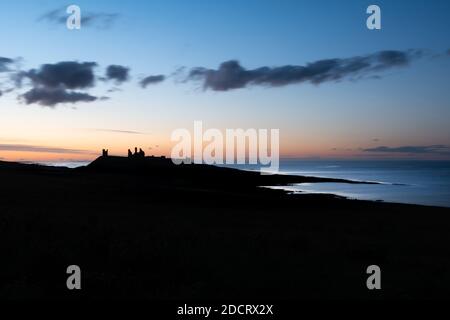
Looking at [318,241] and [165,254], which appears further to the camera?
[318,241]

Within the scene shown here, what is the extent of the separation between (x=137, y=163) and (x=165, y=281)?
107m

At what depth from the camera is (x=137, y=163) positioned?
114 metres
